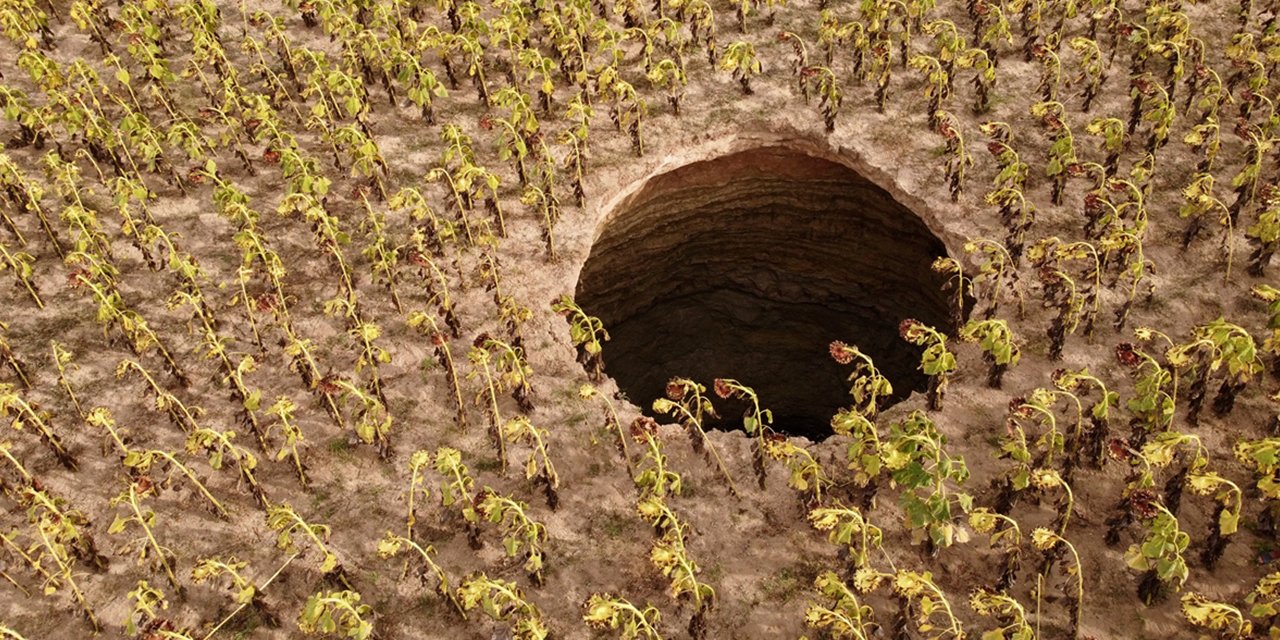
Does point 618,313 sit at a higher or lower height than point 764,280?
lower

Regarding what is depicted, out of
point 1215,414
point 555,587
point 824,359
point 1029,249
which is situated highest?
point 1029,249

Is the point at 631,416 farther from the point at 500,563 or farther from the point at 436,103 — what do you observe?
the point at 436,103

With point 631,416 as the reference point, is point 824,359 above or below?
below

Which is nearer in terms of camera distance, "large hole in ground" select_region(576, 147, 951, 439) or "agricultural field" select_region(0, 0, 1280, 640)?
"agricultural field" select_region(0, 0, 1280, 640)

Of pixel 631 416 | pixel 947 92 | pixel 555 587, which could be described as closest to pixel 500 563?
pixel 555 587

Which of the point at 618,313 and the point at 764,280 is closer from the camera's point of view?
the point at 618,313
